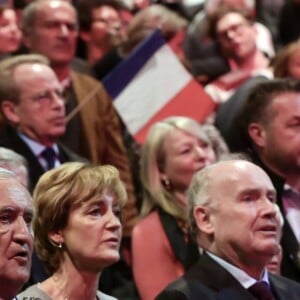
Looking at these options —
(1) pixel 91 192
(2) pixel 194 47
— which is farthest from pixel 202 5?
(1) pixel 91 192

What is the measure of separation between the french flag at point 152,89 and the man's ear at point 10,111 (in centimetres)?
71

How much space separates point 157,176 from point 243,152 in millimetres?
363

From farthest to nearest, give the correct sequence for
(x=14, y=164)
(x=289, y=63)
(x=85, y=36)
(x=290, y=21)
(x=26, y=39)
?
(x=290, y=21)
(x=85, y=36)
(x=26, y=39)
(x=289, y=63)
(x=14, y=164)

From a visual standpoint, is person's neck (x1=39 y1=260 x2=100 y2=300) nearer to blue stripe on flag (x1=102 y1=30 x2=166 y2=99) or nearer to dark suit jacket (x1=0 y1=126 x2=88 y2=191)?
dark suit jacket (x1=0 y1=126 x2=88 y2=191)

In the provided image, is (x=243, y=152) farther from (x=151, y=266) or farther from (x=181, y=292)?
(x=181, y=292)

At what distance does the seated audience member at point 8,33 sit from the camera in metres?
5.94

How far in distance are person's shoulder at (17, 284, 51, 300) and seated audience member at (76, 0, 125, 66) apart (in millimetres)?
3227

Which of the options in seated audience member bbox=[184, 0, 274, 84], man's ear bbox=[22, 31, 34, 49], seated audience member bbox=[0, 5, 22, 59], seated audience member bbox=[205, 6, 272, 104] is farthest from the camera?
seated audience member bbox=[184, 0, 274, 84]

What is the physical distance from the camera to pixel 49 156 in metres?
4.61

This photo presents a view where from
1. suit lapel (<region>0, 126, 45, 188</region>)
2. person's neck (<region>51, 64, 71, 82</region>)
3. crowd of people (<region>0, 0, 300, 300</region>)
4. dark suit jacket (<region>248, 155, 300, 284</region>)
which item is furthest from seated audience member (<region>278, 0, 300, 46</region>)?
dark suit jacket (<region>248, 155, 300, 284</region>)

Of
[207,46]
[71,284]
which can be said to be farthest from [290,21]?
[71,284]

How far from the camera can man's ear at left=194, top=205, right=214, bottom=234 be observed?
3664 millimetres

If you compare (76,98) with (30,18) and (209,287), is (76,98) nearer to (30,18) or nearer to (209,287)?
(30,18)

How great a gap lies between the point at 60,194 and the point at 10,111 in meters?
1.19
